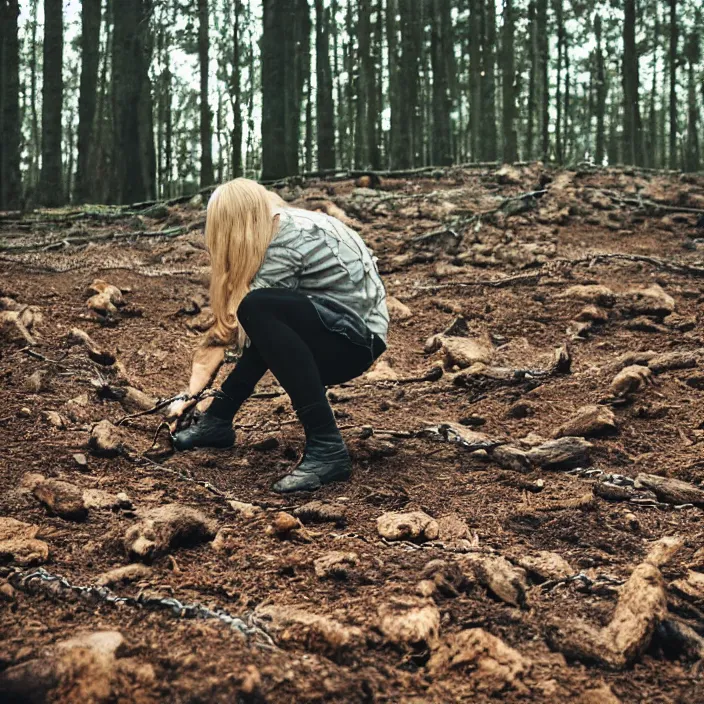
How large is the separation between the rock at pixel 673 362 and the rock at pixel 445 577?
2.15 metres

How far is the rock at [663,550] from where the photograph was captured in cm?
185

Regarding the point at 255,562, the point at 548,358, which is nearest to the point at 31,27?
the point at 548,358

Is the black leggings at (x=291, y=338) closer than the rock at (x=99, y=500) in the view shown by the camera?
No

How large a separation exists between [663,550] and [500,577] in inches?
19.7

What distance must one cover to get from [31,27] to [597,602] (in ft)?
77.1

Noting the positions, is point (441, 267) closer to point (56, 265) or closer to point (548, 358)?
point (548, 358)

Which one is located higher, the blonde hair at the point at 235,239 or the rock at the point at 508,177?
the rock at the point at 508,177

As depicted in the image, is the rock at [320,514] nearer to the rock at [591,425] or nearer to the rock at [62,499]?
the rock at [62,499]

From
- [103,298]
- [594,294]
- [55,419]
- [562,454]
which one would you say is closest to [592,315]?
[594,294]

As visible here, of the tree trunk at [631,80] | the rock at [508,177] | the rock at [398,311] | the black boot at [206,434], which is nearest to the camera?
the black boot at [206,434]

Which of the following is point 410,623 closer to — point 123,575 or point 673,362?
point 123,575

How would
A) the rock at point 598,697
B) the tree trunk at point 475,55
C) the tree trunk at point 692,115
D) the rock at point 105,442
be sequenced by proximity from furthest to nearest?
the tree trunk at point 692,115 < the tree trunk at point 475,55 < the rock at point 105,442 < the rock at point 598,697

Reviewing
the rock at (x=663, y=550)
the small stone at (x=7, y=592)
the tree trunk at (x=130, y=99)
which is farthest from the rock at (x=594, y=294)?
the tree trunk at (x=130, y=99)

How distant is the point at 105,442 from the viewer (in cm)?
258
